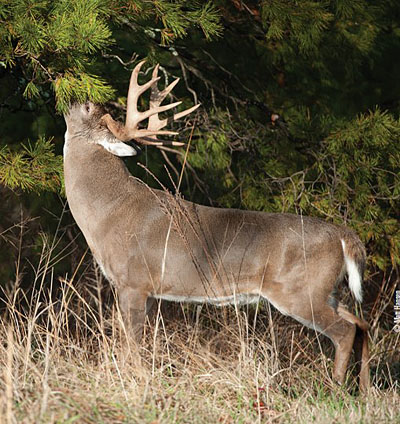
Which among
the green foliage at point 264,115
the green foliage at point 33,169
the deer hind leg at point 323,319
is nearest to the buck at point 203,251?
the deer hind leg at point 323,319

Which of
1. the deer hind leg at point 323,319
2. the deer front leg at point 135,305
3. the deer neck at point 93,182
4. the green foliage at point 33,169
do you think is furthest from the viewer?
the deer neck at point 93,182

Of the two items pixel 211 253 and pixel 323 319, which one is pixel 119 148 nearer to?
pixel 211 253

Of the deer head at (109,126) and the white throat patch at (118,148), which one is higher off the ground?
the deer head at (109,126)

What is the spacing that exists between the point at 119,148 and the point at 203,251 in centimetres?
96

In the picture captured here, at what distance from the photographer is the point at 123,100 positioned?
612 cm

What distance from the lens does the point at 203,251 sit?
5379mm

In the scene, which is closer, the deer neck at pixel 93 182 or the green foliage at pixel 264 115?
the deer neck at pixel 93 182

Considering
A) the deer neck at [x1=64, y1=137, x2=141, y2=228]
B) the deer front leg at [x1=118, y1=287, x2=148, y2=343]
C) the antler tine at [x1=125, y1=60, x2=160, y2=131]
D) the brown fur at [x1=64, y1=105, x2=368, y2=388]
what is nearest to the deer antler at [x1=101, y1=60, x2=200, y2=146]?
the antler tine at [x1=125, y1=60, x2=160, y2=131]

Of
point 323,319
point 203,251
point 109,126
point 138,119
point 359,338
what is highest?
point 138,119

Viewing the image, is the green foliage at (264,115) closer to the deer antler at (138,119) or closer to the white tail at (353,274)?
the deer antler at (138,119)

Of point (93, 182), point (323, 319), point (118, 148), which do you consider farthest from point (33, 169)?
point (323, 319)

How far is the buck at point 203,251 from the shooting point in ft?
16.9

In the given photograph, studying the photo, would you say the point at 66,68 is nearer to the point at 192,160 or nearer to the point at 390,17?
the point at 192,160

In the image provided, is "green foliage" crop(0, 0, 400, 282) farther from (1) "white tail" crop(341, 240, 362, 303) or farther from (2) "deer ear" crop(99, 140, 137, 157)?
(1) "white tail" crop(341, 240, 362, 303)
